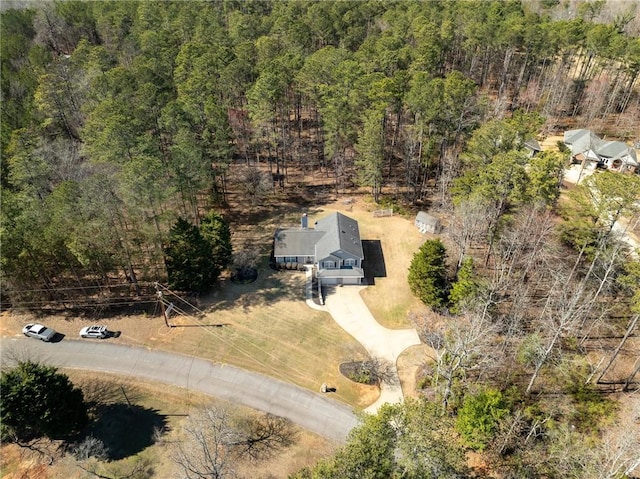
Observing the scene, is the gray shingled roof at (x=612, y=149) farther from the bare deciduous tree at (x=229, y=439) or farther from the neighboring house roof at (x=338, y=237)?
the bare deciduous tree at (x=229, y=439)

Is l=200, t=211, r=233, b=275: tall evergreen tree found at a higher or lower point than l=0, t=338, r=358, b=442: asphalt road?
higher

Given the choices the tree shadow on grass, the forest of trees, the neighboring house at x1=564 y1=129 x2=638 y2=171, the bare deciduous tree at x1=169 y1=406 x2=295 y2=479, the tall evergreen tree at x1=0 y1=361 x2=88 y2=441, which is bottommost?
the tree shadow on grass

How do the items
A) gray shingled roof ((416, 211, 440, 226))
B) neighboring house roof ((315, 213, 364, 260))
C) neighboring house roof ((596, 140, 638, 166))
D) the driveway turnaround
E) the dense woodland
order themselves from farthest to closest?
neighboring house roof ((596, 140, 638, 166)) → gray shingled roof ((416, 211, 440, 226)) → neighboring house roof ((315, 213, 364, 260)) → the driveway turnaround → the dense woodland

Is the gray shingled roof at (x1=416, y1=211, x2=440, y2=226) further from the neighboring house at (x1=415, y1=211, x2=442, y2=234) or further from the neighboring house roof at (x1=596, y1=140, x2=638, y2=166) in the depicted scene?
the neighboring house roof at (x1=596, y1=140, x2=638, y2=166)

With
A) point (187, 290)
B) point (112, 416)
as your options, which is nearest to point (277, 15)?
point (187, 290)

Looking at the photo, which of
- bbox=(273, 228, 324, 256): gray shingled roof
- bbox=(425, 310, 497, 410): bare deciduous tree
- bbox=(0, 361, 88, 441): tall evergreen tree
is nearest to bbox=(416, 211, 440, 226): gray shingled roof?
bbox=(273, 228, 324, 256): gray shingled roof

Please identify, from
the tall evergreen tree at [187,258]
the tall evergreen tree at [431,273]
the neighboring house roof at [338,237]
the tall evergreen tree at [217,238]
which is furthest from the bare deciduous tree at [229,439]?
the neighboring house roof at [338,237]

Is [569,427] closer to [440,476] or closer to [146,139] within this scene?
[440,476]
